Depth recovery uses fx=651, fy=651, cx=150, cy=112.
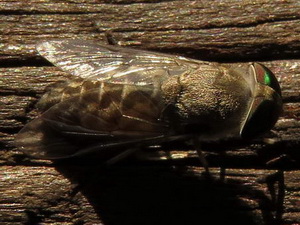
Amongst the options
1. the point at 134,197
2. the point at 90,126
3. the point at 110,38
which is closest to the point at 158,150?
the point at 134,197

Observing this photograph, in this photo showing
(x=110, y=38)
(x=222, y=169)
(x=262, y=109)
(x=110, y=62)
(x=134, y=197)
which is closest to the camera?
(x=262, y=109)

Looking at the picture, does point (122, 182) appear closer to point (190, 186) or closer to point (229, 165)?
point (190, 186)

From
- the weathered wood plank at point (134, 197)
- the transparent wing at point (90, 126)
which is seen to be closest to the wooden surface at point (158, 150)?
the weathered wood plank at point (134, 197)

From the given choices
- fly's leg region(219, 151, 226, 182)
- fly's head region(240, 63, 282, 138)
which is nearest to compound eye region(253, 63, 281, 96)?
fly's head region(240, 63, 282, 138)

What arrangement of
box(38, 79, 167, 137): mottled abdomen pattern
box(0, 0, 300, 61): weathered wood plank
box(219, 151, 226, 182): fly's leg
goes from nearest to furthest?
box(38, 79, 167, 137): mottled abdomen pattern < box(219, 151, 226, 182): fly's leg < box(0, 0, 300, 61): weathered wood plank

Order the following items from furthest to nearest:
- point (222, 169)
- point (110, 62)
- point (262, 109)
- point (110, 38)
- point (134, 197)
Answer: point (110, 38) → point (110, 62) → point (222, 169) → point (134, 197) → point (262, 109)

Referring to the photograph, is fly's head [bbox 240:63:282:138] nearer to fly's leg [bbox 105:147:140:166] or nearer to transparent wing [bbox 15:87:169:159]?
transparent wing [bbox 15:87:169:159]

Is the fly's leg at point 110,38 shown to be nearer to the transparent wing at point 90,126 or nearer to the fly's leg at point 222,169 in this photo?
the transparent wing at point 90,126

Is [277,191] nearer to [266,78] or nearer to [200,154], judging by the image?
Answer: [200,154]
